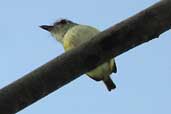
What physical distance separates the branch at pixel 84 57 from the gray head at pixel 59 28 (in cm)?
278

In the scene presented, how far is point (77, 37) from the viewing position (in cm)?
346

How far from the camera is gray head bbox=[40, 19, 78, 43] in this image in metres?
4.08

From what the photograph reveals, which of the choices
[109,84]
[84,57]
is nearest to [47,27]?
[109,84]

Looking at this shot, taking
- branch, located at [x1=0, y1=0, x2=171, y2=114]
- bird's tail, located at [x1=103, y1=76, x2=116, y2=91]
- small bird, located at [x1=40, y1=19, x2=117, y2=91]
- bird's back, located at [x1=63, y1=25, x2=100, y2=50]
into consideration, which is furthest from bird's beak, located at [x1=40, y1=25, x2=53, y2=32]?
branch, located at [x1=0, y1=0, x2=171, y2=114]

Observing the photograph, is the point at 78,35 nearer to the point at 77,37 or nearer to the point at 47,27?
the point at 77,37

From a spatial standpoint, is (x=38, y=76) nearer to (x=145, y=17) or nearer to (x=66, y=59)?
(x=66, y=59)

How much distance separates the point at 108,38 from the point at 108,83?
8.21 feet

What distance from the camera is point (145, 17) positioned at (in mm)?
1225

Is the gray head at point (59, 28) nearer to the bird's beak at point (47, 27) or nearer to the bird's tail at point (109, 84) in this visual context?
the bird's beak at point (47, 27)

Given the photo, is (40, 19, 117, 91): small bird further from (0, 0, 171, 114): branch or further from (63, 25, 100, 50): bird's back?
(0, 0, 171, 114): branch

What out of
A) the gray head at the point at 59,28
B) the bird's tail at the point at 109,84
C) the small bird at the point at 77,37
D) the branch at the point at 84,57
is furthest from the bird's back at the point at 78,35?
the branch at the point at 84,57

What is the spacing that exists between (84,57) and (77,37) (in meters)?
2.24

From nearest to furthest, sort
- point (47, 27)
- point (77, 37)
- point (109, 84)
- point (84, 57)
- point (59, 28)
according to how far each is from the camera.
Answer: point (84, 57) → point (77, 37) → point (109, 84) → point (59, 28) → point (47, 27)

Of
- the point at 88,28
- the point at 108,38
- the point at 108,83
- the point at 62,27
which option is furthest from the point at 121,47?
the point at 62,27
